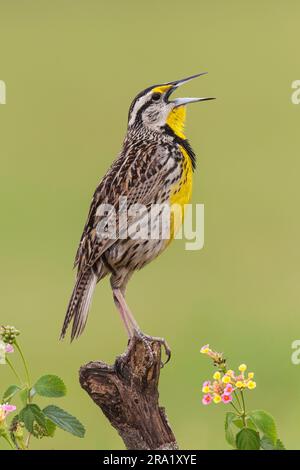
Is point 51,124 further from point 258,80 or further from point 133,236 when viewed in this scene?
point 133,236

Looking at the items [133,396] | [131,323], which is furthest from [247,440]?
[131,323]

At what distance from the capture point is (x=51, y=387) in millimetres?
3537

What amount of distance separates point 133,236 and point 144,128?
1.78ft

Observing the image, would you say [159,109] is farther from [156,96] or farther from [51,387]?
[51,387]

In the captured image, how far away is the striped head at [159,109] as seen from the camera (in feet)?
15.6

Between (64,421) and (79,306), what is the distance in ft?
2.46

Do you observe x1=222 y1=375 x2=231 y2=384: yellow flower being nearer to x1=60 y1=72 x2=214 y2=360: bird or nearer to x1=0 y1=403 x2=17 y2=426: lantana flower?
x1=0 y1=403 x2=17 y2=426: lantana flower

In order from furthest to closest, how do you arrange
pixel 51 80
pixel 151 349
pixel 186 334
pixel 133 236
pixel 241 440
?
pixel 51 80 < pixel 186 334 < pixel 133 236 < pixel 151 349 < pixel 241 440

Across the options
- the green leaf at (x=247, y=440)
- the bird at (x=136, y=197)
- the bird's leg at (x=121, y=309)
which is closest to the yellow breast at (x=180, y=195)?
the bird at (x=136, y=197)

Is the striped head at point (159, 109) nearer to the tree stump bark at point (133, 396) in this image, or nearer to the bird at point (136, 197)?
the bird at point (136, 197)

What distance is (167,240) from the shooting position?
177 inches

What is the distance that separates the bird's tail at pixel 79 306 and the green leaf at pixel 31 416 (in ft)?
2.02
